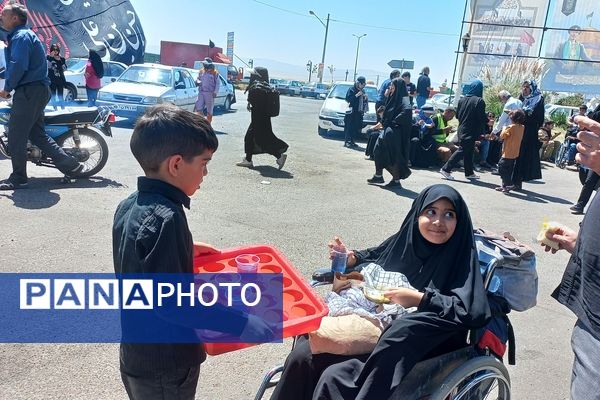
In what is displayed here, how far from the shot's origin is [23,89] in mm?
5578

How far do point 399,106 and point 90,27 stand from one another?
2195cm

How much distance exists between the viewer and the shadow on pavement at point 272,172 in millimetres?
8391

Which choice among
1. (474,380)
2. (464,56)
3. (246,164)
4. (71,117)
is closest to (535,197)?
(246,164)

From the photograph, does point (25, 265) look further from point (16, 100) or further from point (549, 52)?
point (549, 52)

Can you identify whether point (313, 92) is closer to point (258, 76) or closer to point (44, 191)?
point (258, 76)

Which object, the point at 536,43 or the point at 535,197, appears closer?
the point at 535,197

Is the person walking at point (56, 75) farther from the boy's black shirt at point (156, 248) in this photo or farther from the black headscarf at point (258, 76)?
the boy's black shirt at point (156, 248)

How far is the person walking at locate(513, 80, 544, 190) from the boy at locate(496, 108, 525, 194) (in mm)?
169

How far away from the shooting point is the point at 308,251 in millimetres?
4992

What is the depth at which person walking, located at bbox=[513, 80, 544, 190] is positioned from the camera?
28.8 feet

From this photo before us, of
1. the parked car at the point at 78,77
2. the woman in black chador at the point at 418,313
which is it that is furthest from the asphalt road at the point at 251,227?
the parked car at the point at 78,77

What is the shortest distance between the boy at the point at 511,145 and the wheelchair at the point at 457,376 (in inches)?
279

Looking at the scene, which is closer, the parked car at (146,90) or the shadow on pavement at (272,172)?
the shadow on pavement at (272,172)

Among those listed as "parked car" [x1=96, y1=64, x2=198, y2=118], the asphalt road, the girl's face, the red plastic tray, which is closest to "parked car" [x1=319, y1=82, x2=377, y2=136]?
the asphalt road
